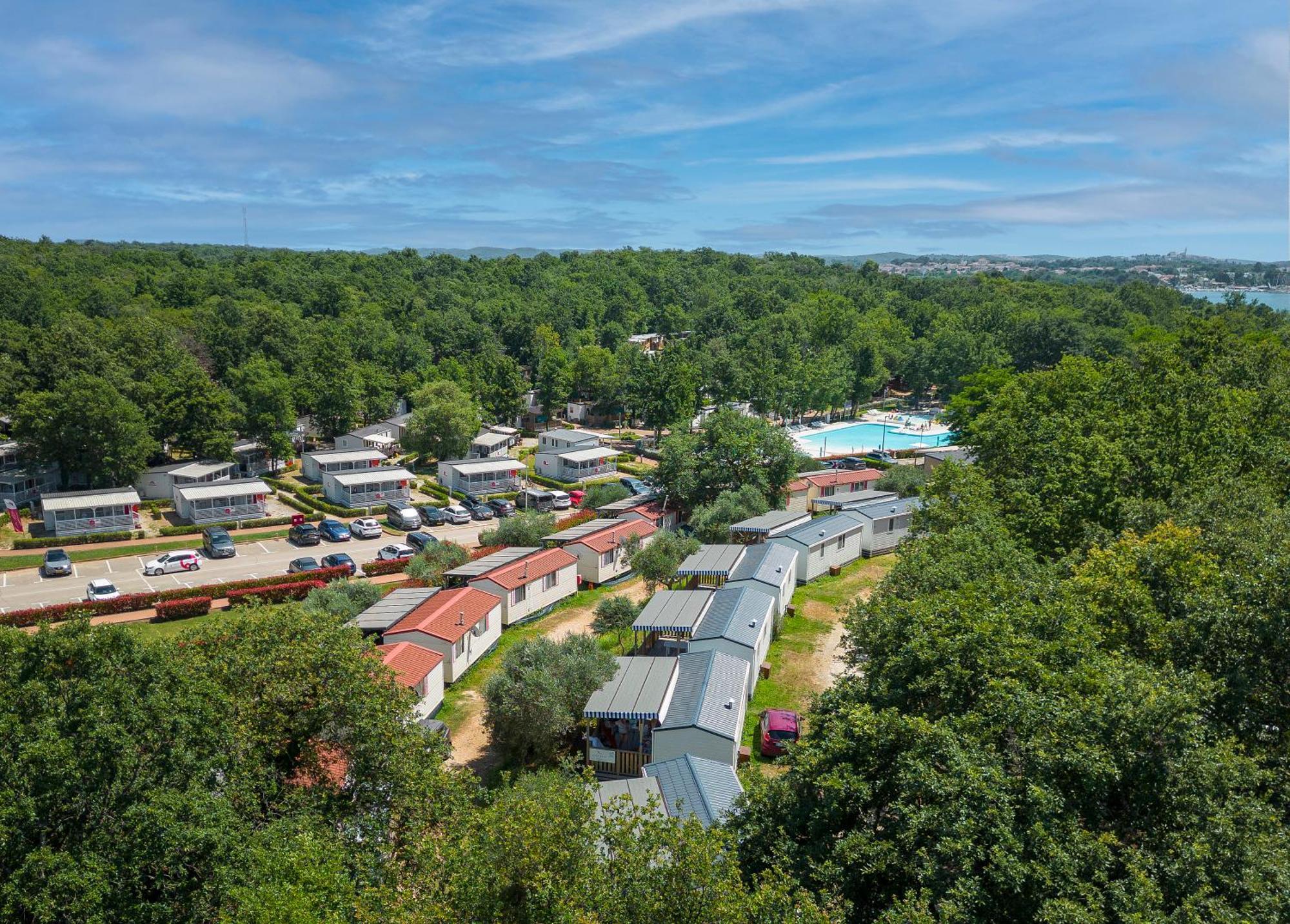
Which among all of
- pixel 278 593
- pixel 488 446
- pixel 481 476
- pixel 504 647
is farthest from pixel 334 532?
pixel 488 446

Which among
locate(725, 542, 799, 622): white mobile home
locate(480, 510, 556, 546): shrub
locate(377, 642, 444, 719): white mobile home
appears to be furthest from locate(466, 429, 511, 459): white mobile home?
locate(377, 642, 444, 719): white mobile home

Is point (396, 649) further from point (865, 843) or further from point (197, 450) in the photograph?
point (197, 450)

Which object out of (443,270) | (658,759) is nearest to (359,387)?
(658,759)

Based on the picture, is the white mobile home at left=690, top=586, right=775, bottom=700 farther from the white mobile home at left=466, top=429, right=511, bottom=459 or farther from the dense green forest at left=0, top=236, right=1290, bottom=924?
the white mobile home at left=466, top=429, right=511, bottom=459

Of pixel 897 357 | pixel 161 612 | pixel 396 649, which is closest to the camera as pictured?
pixel 396 649

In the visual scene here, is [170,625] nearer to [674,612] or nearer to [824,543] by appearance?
[674,612]

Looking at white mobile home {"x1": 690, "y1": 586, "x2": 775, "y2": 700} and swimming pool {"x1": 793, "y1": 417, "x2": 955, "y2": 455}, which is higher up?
white mobile home {"x1": 690, "y1": 586, "x2": 775, "y2": 700}
